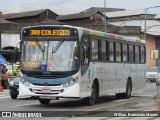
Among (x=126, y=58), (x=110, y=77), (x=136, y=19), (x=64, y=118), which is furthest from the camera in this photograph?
(x=136, y=19)

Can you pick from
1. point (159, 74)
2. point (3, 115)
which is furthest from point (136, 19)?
point (3, 115)

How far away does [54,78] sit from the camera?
1795 cm

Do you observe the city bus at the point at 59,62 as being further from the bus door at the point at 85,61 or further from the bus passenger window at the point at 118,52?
the bus passenger window at the point at 118,52

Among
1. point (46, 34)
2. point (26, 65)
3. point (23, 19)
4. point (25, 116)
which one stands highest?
point (23, 19)

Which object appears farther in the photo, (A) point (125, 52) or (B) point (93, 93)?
(A) point (125, 52)

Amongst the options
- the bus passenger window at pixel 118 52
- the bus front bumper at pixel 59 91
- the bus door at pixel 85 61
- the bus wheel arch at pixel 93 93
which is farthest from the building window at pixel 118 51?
the bus front bumper at pixel 59 91

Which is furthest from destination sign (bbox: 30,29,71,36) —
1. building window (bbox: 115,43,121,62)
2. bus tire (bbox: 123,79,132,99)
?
bus tire (bbox: 123,79,132,99)

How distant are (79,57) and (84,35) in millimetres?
1091

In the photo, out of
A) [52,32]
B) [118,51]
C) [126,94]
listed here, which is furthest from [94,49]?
[126,94]

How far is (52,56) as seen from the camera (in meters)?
18.1

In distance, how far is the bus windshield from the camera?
710 inches

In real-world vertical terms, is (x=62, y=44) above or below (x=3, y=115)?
above

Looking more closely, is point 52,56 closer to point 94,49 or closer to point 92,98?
point 94,49

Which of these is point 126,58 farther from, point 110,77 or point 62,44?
point 62,44
